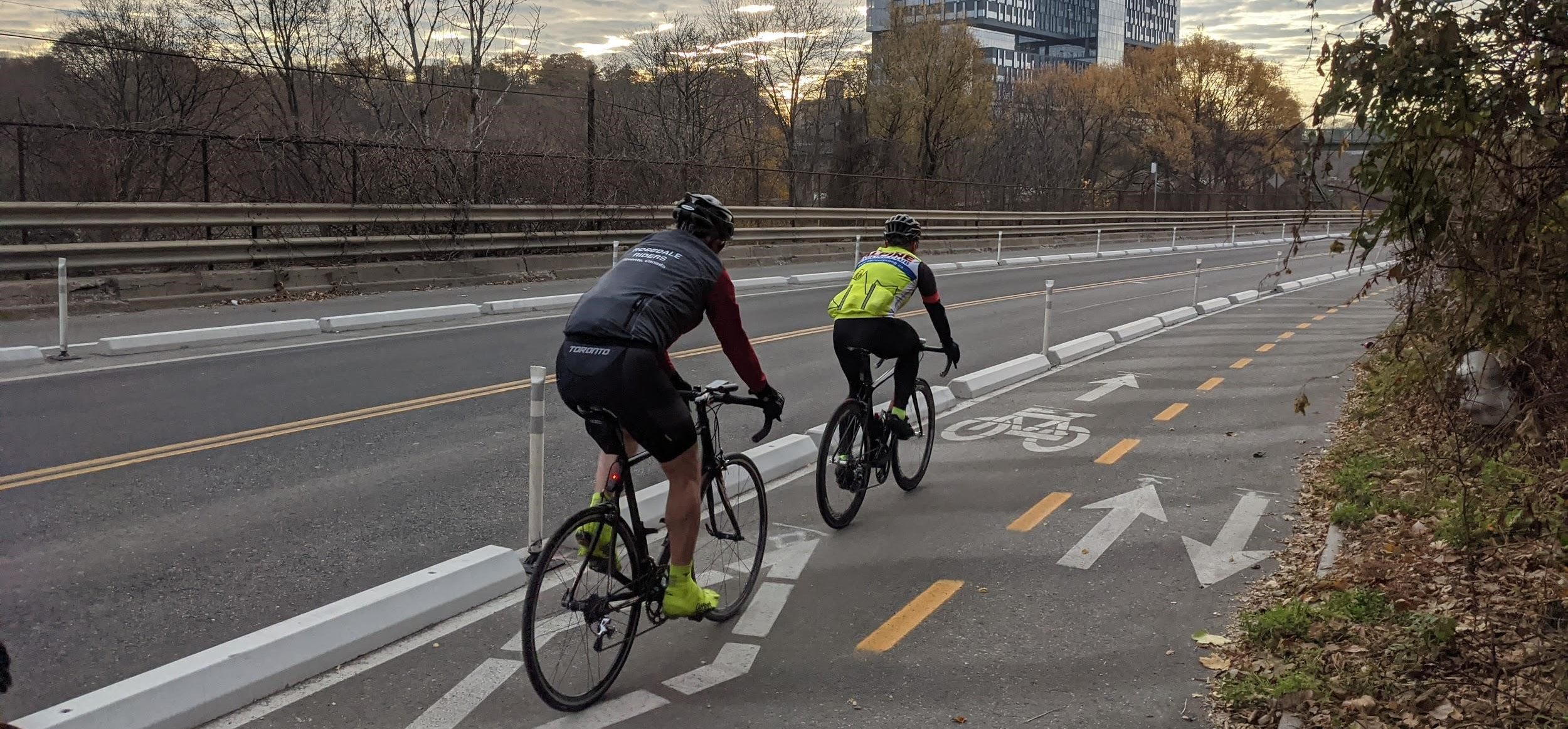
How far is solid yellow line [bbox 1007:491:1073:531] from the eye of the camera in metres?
7.14

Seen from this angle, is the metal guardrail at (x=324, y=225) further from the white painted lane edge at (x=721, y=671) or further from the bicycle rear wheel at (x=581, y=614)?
the bicycle rear wheel at (x=581, y=614)

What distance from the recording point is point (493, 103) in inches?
1057

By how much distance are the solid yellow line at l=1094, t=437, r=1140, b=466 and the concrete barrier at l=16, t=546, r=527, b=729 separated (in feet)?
16.5

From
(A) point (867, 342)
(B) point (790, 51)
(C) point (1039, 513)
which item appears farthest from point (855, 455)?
(B) point (790, 51)

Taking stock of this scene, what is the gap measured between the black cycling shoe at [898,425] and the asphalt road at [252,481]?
7.08 ft

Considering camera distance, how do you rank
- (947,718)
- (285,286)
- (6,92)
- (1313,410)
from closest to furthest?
(947,718)
(1313,410)
(285,286)
(6,92)

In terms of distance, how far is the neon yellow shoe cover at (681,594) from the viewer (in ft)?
15.8

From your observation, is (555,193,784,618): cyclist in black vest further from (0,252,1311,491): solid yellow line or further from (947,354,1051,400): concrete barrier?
(947,354,1051,400): concrete barrier

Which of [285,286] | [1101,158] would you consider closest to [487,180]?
[285,286]

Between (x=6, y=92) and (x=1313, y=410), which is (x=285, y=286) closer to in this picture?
(x=6, y=92)

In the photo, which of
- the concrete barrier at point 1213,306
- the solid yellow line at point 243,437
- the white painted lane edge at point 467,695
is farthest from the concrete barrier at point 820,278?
the white painted lane edge at point 467,695

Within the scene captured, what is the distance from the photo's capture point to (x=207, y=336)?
13.0 meters

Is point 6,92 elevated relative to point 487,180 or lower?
elevated

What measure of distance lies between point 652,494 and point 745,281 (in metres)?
16.3
